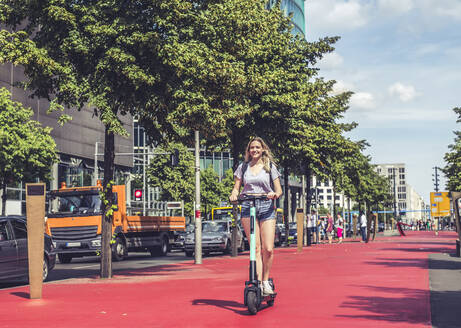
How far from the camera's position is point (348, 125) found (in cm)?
4059

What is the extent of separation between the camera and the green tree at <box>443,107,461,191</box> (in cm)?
4206

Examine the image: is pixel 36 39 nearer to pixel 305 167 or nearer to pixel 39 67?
pixel 39 67

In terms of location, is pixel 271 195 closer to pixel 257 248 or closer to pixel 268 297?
pixel 257 248

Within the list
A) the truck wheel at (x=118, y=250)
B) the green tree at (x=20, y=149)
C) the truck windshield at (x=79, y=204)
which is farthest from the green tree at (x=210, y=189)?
the truck windshield at (x=79, y=204)

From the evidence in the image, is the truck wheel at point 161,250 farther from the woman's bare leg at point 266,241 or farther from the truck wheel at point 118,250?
the woman's bare leg at point 266,241

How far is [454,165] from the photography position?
4297 cm

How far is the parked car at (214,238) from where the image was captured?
90.5 ft

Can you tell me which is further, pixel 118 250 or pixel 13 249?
pixel 118 250

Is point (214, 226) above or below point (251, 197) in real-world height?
below

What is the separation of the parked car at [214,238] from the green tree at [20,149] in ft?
30.2

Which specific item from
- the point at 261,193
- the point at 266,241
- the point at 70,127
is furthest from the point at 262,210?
the point at 70,127

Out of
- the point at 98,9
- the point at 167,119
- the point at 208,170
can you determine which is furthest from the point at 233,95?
the point at 208,170

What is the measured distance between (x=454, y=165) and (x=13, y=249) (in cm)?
3495

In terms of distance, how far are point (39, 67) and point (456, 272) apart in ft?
31.0
